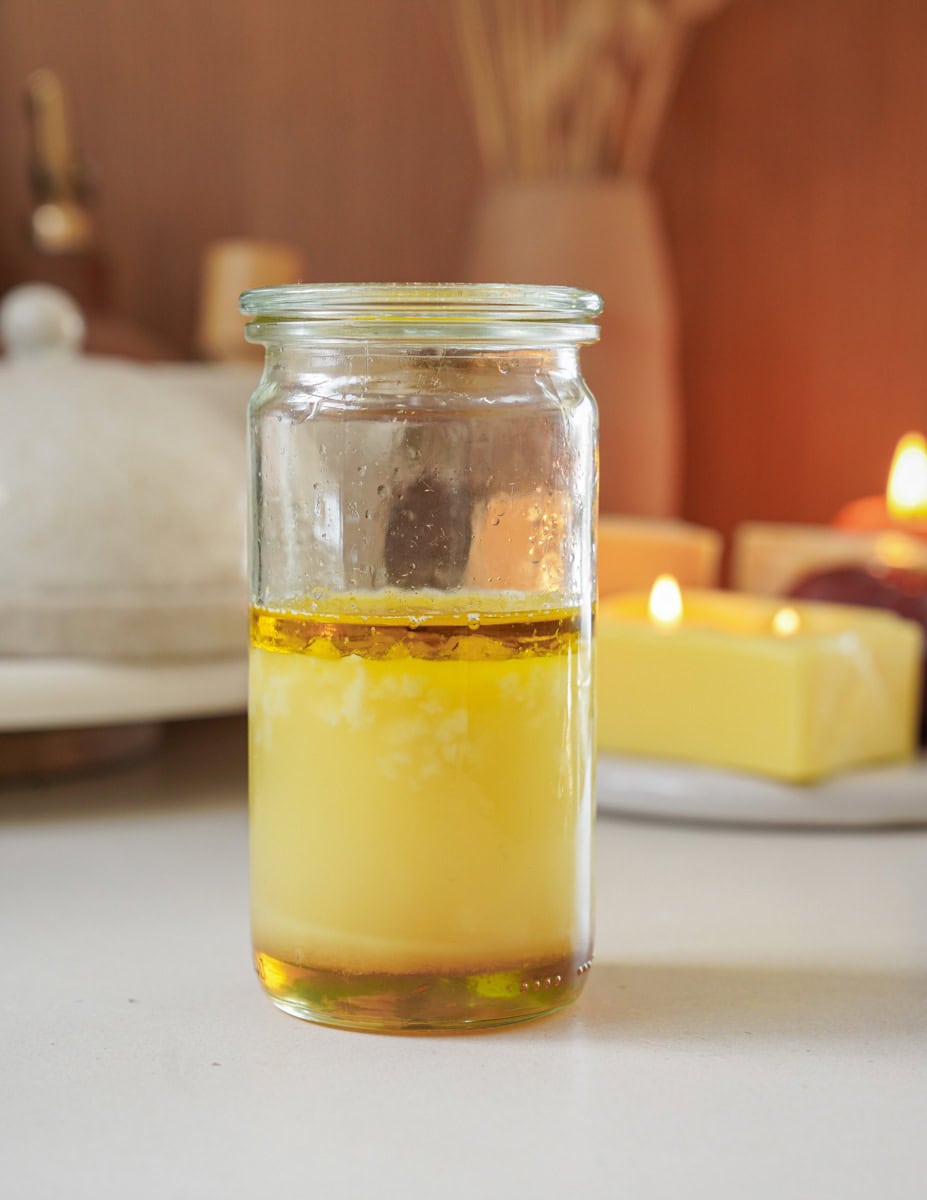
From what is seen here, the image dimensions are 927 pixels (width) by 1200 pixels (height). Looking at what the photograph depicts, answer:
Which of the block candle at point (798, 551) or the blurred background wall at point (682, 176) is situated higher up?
the blurred background wall at point (682, 176)

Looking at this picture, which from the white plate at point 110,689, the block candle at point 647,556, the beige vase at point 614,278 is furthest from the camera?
the beige vase at point 614,278

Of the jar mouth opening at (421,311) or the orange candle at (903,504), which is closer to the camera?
the jar mouth opening at (421,311)

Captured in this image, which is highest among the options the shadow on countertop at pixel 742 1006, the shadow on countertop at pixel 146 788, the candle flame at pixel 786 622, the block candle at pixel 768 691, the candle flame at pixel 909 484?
the candle flame at pixel 909 484

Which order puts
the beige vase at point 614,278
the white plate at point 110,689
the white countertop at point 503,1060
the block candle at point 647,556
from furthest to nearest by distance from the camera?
the beige vase at point 614,278 → the block candle at point 647,556 → the white plate at point 110,689 → the white countertop at point 503,1060

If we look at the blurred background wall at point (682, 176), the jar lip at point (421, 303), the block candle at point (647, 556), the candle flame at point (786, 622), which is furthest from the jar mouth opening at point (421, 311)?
the blurred background wall at point (682, 176)

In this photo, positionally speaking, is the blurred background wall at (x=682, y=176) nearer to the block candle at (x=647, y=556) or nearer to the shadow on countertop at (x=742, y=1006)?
the block candle at (x=647, y=556)

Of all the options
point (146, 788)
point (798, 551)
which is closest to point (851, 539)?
point (798, 551)

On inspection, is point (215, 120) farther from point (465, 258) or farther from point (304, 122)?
point (465, 258)
